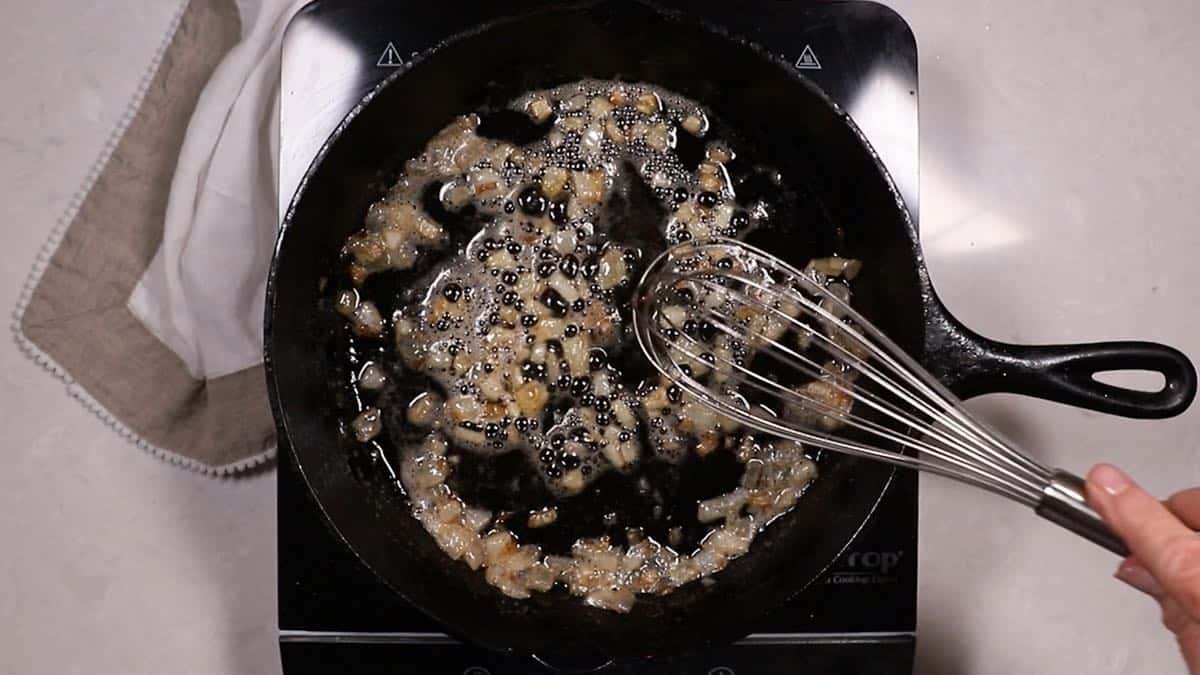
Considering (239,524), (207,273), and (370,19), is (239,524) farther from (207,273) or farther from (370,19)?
(370,19)

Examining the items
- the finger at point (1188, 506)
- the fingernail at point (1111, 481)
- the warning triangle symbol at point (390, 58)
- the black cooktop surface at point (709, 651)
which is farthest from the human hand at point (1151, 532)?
the warning triangle symbol at point (390, 58)

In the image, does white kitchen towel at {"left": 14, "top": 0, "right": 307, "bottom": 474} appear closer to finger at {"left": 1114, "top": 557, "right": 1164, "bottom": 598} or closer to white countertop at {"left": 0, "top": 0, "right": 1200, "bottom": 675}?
white countertop at {"left": 0, "top": 0, "right": 1200, "bottom": 675}

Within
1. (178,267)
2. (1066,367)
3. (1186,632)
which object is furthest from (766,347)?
(178,267)

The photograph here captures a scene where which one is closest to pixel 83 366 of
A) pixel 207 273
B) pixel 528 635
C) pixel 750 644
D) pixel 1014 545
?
pixel 207 273

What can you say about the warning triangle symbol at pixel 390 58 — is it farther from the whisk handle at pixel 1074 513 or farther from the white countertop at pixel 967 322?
the whisk handle at pixel 1074 513

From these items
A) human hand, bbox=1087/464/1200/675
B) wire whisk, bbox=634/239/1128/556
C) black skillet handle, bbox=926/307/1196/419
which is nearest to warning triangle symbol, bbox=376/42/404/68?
wire whisk, bbox=634/239/1128/556

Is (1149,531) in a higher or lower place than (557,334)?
higher

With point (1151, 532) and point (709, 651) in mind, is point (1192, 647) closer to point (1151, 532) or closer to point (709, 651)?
point (1151, 532)
